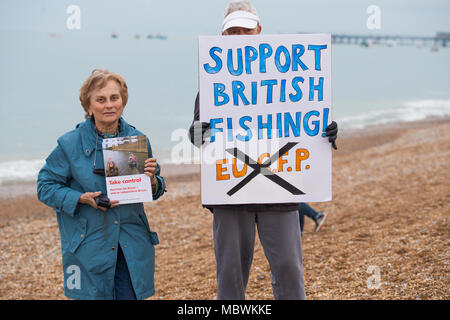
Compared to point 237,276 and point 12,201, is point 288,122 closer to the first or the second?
point 237,276

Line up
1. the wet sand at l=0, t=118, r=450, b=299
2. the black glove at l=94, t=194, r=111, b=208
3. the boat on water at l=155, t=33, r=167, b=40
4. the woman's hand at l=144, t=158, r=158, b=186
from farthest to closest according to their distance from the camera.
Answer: the boat on water at l=155, t=33, r=167, b=40 < the wet sand at l=0, t=118, r=450, b=299 < the woman's hand at l=144, t=158, r=158, b=186 < the black glove at l=94, t=194, r=111, b=208

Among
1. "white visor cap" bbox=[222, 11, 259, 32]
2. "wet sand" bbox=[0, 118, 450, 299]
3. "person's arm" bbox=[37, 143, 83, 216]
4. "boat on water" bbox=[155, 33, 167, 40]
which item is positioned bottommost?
"wet sand" bbox=[0, 118, 450, 299]

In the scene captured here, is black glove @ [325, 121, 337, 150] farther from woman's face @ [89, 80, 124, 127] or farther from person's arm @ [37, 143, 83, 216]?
person's arm @ [37, 143, 83, 216]

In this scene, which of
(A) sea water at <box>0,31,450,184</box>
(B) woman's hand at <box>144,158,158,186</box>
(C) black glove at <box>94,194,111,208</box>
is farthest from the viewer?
(A) sea water at <box>0,31,450,184</box>

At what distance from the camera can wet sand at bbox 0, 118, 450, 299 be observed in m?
5.16

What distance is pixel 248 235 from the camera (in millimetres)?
3576

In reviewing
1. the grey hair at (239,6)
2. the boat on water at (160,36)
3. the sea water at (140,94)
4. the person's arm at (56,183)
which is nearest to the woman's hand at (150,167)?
the person's arm at (56,183)

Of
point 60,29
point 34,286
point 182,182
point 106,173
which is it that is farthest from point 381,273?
point 60,29

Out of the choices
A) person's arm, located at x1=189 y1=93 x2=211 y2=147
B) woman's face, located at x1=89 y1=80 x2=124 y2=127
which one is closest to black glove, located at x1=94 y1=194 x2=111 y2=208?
woman's face, located at x1=89 y1=80 x2=124 y2=127

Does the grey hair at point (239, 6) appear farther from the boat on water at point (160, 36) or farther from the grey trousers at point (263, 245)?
the boat on water at point (160, 36)

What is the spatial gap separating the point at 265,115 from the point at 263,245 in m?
0.83

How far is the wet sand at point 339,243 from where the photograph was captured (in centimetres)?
516

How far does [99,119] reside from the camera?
3389 mm

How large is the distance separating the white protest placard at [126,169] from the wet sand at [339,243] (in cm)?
228
